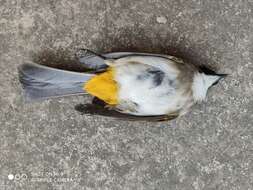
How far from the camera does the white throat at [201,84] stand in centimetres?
231

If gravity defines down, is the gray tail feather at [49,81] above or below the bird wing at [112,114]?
above

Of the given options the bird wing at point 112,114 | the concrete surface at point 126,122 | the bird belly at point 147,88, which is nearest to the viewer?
the bird belly at point 147,88

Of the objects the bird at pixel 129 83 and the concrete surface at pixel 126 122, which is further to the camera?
the concrete surface at pixel 126 122

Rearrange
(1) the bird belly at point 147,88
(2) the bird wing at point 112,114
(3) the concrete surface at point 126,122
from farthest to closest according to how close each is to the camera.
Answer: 1. (3) the concrete surface at point 126,122
2. (2) the bird wing at point 112,114
3. (1) the bird belly at point 147,88

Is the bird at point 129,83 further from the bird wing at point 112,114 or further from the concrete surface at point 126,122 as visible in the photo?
the concrete surface at point 126,122

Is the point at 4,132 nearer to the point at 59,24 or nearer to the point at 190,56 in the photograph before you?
the point at 59,24

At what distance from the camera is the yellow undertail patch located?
7.45 ft

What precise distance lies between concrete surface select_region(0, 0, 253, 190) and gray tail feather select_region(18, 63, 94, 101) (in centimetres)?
15

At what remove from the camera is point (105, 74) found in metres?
2.29

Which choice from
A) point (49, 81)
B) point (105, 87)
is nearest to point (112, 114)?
point (105, 87)

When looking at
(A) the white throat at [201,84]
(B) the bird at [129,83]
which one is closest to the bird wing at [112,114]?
(B) the bird at [129,83]

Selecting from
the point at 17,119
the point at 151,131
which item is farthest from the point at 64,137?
the point at 151,131

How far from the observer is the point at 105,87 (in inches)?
89.4

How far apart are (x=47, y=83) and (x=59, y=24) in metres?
0.36
